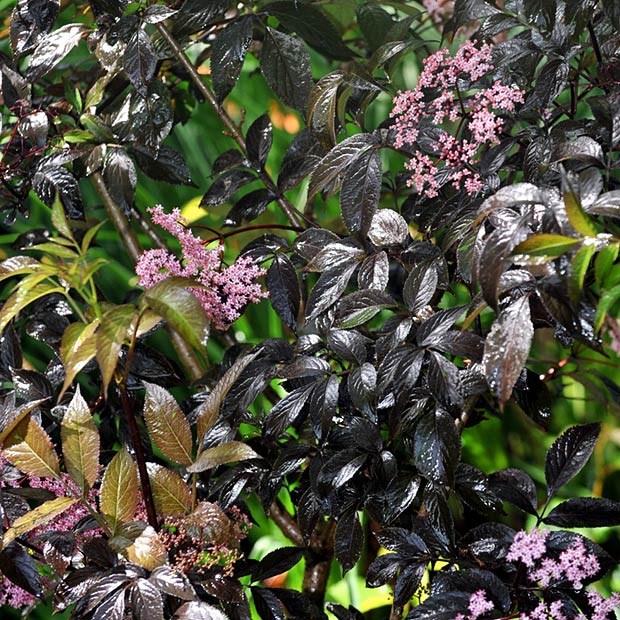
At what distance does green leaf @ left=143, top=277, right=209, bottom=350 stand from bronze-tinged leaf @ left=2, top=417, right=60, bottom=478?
0.17 meters

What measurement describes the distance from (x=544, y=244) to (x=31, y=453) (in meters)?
0.36

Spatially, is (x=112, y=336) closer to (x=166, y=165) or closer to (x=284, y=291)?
(x=284, y=291)

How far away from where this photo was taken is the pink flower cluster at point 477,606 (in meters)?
0.50

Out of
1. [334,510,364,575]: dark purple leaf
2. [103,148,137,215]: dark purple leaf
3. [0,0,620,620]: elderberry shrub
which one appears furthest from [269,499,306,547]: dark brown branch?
[103,148,137,215]: dark purple leaf

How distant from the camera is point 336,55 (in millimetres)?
752

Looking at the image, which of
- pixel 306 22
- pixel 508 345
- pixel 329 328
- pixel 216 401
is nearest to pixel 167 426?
pixel 216 401

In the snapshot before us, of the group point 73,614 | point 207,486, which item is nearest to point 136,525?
point 73,614

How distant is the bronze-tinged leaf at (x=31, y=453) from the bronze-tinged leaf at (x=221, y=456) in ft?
0.33

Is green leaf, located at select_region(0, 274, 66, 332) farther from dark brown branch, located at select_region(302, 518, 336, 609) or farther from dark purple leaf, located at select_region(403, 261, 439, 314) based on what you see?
dark brown branch, located at select_region(302, 518, 336, 609)

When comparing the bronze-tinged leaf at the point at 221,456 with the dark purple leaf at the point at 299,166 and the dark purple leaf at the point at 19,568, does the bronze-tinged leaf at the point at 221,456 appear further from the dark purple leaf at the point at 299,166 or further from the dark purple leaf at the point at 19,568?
the dark purple leaf at the point at 299,166

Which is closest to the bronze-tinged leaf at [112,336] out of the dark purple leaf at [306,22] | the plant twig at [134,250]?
the dark purple leaf at [306,22]

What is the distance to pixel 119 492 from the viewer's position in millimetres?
546

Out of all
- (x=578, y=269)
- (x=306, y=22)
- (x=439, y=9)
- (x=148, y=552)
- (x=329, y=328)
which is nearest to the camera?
(x=578, y=269)

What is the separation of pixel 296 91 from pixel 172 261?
202mm
